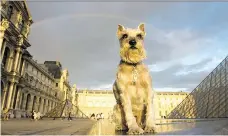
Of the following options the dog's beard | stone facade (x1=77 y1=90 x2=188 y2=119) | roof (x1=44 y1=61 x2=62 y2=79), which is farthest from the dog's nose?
stone facade (x1=77 y1=90 x2=188 y2=119)

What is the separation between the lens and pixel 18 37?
103ft

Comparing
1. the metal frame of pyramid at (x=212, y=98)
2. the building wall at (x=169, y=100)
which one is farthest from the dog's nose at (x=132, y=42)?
the building wall at (x=169, y=100)

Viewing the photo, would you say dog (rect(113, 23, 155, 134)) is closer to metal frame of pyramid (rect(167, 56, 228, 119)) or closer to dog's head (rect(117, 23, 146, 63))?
dog's head (rect(117, 23, 146, 63))

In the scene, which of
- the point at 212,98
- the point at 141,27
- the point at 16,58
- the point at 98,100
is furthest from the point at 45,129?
the point at 98,100

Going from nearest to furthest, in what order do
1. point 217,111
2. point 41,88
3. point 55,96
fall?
1. point 217,111
2. point 41,88
3. point 55,96

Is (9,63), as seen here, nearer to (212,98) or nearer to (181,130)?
(212,98)

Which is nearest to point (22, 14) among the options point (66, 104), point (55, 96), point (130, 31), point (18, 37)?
point (18, 37)

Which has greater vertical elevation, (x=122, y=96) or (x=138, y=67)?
(x=138, y=67)

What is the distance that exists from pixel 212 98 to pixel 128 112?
20.1 meters

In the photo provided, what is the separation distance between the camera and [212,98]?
2120cm

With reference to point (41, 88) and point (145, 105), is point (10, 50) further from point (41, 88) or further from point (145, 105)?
point (145, 105)

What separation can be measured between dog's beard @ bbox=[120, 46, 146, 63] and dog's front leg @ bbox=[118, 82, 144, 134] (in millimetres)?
507

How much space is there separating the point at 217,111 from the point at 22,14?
3117 centimetres

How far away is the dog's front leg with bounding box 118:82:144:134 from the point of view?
3.36 m
